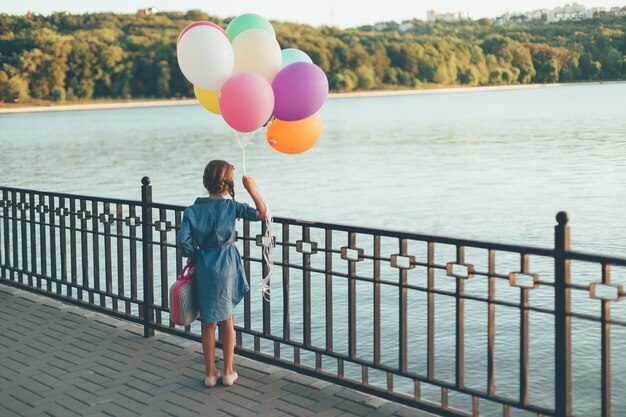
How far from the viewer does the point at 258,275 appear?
1736cm

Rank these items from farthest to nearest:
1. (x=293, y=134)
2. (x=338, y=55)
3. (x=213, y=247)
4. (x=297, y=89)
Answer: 1. (x=338, y=55)
2. (x=293, y=134)
3. (x=297, y=89)
4. (x=213, y=247)

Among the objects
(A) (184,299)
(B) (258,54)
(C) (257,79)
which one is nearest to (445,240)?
(A) (184,299)

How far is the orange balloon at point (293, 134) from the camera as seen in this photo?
6820mm

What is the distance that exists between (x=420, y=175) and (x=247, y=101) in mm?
33237

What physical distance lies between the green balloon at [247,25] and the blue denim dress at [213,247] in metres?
1.76

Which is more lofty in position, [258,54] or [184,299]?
[258,54]

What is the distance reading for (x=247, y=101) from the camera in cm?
628

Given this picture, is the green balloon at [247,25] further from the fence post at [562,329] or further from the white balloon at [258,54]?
the fence post at [562,329]

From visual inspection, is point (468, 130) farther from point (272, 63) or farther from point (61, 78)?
point (61, 78)

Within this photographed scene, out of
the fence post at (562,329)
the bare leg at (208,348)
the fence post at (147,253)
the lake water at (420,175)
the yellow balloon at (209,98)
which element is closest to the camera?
the fence post at (562,329)

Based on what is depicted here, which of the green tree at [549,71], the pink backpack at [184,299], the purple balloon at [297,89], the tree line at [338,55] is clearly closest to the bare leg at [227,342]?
the pink backpack at [184,299]

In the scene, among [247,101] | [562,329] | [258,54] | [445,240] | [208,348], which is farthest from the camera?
[258,54]

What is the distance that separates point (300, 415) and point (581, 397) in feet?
18.6

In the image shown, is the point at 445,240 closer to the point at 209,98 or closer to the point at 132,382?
the point at 132,382
